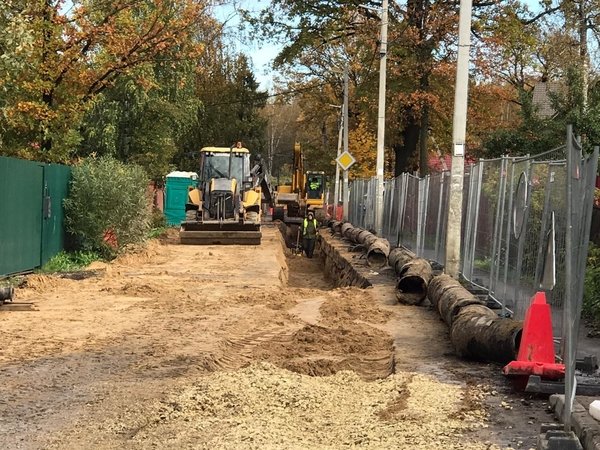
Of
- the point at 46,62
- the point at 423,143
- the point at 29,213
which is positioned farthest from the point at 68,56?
the point at 423,143

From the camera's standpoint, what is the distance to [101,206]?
1816 centimetres

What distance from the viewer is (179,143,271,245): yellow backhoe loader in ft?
83.1

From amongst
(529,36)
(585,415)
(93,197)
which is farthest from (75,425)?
(529,36)

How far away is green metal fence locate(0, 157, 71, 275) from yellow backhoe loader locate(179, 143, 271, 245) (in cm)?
784

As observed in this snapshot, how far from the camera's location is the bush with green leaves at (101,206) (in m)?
18.0

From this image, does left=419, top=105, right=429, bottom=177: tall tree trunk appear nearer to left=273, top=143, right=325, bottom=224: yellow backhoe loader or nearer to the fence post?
left=273, top=143, right=325, bottom=224: yellow backhoe loader

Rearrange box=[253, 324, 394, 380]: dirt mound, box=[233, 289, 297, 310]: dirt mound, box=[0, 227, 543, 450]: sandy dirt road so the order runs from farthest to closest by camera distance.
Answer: box=[233, 289, 297, 310]: dirt mound → box=[253, 324, 394, 380]: dirt mound → box=[0, 227, 543, 450]: sandy dirt road

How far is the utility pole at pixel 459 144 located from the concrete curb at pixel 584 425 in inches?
298

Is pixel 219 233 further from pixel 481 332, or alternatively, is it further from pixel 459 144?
pixel 481 332

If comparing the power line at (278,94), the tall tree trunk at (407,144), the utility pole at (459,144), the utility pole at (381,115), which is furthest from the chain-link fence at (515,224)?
the power line at (278,94)

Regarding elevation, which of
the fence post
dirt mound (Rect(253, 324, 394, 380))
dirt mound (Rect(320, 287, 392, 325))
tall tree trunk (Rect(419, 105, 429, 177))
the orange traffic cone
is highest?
tall tree trunk (Rect(419, 105, 429, 177))

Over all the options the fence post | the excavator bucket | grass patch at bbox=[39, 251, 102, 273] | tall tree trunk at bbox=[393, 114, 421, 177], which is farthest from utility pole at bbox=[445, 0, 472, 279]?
tall tree trunk at bbox=[393, 114, 421, 177]

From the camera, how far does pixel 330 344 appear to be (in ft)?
30.7

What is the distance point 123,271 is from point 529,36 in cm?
2137
